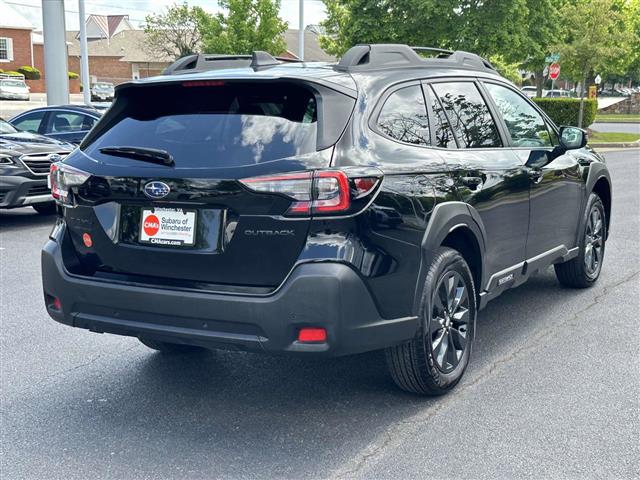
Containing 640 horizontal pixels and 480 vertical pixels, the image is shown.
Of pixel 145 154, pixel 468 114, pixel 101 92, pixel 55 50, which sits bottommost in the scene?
pixel 101 92

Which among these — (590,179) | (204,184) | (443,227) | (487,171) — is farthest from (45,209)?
(443,227)

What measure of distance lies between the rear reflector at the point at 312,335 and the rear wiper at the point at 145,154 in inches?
40.3

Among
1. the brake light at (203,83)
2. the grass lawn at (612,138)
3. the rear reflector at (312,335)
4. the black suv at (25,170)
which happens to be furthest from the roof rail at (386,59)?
the grass lawn at (612,138)

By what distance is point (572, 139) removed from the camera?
6.05 m

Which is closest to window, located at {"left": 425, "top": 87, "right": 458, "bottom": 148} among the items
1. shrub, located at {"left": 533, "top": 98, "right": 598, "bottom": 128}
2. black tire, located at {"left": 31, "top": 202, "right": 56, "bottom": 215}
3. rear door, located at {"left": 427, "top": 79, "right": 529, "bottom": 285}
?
rear door, located at {"left": 427, "top": 79, "right": 529, "bottom": 285}

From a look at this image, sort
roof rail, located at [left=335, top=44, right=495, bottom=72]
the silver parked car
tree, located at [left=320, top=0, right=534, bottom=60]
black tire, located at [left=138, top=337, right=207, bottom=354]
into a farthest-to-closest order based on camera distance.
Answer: the silver parked car → tree, located at [left=320, top=0, right=534, bottom=60] → black tire, located at [left=138, top=337, right=207, bottom=354] → roof rail, located at [left=335, top=44, right=495, bottom=72]

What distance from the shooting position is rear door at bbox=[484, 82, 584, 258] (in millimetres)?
5461

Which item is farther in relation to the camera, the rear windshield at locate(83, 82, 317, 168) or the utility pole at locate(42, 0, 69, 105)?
the utility pole at locate(42, 0, 69, 105)

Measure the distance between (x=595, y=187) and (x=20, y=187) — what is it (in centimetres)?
706

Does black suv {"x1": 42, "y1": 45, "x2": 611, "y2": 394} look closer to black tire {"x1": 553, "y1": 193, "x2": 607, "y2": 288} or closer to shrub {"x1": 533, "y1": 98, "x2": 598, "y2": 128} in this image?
black tire {"x1": 553, "y1": 193, "x2": 607, "y2": 288}

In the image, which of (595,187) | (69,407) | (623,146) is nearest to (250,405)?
(69,407)

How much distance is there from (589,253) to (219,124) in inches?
162

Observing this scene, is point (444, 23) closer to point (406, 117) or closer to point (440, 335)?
point (406, 117)

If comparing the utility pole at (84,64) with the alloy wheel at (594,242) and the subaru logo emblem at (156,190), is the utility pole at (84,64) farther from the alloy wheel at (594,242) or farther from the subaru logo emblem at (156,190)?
the subaru logo emblem at (156,190)
